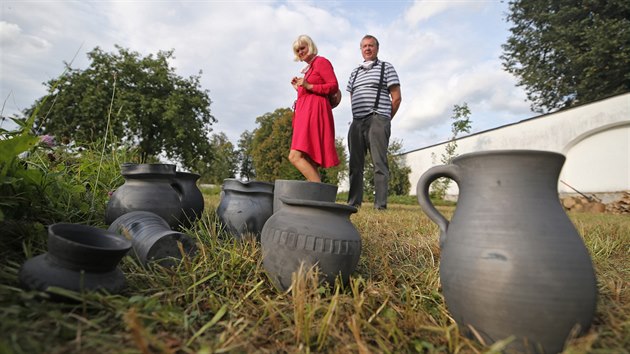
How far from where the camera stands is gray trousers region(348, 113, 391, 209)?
495 centimetres

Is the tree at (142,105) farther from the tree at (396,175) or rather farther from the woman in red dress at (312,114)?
the woman in red dress at (312,114)

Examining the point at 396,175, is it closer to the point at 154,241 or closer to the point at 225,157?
the point at 154,241

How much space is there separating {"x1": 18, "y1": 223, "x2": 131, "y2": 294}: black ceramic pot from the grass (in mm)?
50

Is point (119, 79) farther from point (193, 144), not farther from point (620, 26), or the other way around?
point (620, 26)

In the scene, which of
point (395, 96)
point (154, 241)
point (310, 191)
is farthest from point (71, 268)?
point (395, 96)

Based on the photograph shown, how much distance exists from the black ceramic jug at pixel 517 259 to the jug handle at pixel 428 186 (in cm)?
9

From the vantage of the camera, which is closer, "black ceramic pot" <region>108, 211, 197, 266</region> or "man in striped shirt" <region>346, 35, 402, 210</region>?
"black ceramic pot" <region>108, 211, 197, 266</region>

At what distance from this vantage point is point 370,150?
5.12m

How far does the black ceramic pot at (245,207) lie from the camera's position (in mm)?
2252

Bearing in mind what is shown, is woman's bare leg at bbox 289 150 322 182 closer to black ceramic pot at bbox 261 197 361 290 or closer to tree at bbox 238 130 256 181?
black ceramic pot at bbox 261 197 361 290

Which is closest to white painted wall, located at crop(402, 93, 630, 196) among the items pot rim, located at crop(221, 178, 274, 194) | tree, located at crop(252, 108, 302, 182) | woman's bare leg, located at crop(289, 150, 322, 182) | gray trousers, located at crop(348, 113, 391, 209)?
gray trousers, located at crop(348, 113, 391, 209)

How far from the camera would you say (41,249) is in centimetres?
148

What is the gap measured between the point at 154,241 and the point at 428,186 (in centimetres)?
129

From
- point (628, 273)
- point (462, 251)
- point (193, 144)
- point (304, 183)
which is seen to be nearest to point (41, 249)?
point (304, 183)
